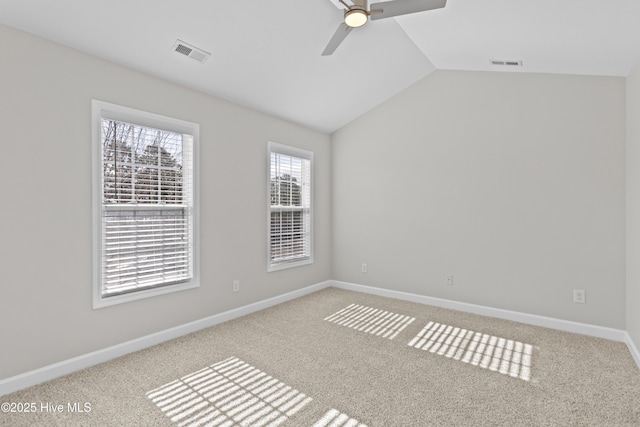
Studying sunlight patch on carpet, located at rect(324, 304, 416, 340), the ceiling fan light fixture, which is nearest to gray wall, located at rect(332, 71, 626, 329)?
sunlight patch on carpet, located at rect(324, 304, 416, 340)

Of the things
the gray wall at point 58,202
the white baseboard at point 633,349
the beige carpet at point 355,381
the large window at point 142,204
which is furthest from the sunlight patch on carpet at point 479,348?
the large window at point 142,204

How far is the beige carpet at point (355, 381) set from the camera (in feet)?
6.35

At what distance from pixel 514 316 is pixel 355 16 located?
3.45m

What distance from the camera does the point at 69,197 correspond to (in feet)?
8.00

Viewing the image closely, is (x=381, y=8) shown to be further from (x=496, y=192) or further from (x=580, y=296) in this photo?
(x=580, y=296)

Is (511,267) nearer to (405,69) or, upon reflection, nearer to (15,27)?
(405,69)

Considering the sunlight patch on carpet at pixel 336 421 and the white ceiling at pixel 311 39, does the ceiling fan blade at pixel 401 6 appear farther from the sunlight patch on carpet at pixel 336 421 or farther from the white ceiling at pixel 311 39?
the sunlight patch on carpet at pixel 336 421

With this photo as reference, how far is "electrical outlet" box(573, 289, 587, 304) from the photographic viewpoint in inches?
128

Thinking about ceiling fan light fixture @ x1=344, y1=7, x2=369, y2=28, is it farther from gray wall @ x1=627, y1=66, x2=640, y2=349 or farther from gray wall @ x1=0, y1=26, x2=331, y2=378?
gray wall @ x1=627, y1=66, x2=640, y2=349

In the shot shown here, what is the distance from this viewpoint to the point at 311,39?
9.75ft

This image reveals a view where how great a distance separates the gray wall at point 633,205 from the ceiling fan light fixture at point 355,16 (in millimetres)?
2466

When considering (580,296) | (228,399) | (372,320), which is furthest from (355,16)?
(580,296)

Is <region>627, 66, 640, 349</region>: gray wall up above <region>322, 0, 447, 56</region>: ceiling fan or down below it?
below

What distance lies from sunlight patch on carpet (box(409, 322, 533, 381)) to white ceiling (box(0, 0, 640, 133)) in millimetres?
2593
